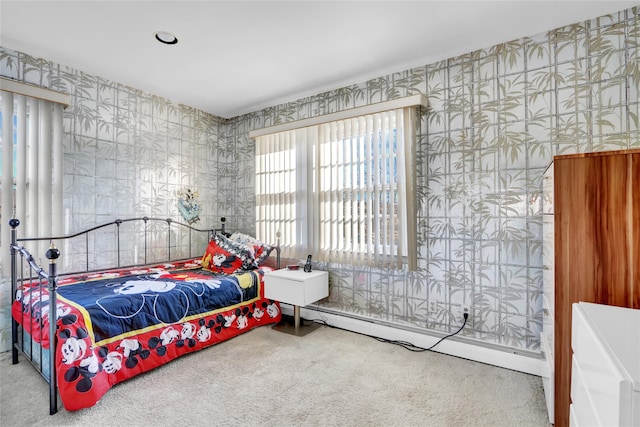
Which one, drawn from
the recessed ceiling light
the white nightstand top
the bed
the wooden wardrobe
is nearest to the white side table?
the white nightstand top

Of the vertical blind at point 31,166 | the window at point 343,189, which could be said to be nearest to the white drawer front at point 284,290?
the window at point 343,189

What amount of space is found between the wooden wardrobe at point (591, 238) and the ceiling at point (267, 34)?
1.25m

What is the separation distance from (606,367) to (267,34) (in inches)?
98.7

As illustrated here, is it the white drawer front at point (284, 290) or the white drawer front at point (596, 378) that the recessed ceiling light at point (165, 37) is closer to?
the white drawer front at point (284, 290)

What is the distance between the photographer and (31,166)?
254cm

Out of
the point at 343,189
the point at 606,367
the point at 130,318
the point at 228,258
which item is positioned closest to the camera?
the point at 606,367

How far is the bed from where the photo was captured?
5.79ft

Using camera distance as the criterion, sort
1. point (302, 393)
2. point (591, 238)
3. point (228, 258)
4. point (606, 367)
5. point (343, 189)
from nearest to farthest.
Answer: point (606, 367)
point (591, 238)
point (302, 393)
point (343, 189)
point (228, 258)

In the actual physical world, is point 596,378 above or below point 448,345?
above

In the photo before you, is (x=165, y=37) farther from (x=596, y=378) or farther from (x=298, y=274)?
(x=596, y=378)

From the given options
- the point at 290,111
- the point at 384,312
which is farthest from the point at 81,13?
the point at 384,312

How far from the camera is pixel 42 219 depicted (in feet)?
8.55

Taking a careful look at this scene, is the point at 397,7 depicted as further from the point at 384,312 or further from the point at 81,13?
the point at 384,312

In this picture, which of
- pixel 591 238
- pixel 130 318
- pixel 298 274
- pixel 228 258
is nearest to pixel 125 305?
pixel 130 318
